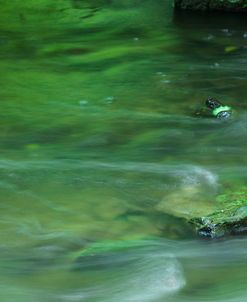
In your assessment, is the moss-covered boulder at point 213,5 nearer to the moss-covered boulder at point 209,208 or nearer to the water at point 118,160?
the water at point 118,160

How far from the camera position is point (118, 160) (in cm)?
593

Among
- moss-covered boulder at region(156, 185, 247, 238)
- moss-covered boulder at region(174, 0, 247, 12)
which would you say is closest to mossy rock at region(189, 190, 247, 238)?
moss-covered boulder at region(156, 185, 247, 238)

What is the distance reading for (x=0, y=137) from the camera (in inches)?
261

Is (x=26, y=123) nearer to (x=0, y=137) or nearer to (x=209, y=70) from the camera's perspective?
(x=0, y=137)

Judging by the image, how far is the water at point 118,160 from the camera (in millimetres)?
4039

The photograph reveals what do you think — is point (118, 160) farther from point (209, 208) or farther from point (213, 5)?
point (213, 5)

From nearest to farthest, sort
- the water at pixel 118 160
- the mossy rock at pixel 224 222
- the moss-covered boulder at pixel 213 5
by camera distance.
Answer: the water at pixel 118 160 → the mossy rock at pixel 224 222 → the moss-covered boulder at pixel 213 5

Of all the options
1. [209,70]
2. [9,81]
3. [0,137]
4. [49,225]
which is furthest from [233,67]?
[49,225]

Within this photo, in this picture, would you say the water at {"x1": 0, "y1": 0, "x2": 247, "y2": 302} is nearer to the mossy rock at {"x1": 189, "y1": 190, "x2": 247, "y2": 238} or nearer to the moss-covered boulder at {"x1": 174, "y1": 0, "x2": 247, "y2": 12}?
the mossy rock at {"x1": 189, "y1": 190, "x2": 247, "y2": 238}

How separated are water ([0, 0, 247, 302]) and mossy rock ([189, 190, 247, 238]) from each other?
0.27ft

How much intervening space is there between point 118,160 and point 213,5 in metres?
7.30

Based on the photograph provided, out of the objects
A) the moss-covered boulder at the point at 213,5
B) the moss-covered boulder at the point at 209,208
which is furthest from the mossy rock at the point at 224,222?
the moss-covered boulder at the point at 213,5

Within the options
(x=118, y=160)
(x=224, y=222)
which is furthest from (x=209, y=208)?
(x=118, y=160)

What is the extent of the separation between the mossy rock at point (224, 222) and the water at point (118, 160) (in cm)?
8
